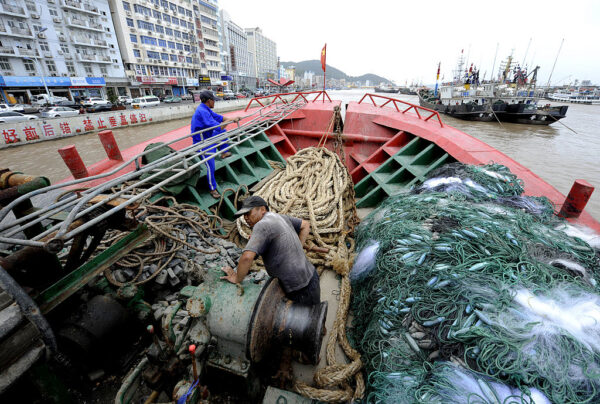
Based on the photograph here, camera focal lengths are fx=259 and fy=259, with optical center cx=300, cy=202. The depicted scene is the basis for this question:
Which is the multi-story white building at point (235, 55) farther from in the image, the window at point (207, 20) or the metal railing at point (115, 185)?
the metal railing at point (115, 185)

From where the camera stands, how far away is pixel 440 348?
1829 millimetres

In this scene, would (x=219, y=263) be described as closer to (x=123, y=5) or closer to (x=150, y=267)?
(x=150, y=267)

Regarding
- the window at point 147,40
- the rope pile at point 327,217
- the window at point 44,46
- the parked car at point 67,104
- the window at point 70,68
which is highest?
the window at point 147,40

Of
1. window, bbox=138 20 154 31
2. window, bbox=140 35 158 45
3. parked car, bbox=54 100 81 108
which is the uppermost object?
window, bbox=138 20 154 31

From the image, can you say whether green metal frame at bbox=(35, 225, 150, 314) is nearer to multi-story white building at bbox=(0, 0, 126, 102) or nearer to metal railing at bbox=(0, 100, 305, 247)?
metal railing at bbox=(0, 100, 305, 247)

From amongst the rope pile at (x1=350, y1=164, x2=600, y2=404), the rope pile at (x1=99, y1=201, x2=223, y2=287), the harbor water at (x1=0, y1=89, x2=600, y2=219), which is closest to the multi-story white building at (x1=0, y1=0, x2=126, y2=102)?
the harbor water at (x1=0, y1=89, x2=600, y2=219)

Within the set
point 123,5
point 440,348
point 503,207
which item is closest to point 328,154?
point 503,207

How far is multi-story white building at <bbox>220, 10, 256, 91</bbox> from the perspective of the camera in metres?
67.3

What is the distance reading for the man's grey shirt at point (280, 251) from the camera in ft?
7.02

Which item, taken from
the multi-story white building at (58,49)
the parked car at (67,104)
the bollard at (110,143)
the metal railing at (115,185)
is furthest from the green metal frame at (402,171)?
the multi-story white building at (58,49)

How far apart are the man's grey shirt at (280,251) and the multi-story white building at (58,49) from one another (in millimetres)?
40221

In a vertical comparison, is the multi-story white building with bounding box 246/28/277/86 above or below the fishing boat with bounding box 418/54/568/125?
above

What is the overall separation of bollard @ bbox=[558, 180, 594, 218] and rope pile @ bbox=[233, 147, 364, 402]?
268 centimetres

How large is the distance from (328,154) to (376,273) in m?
3.67
